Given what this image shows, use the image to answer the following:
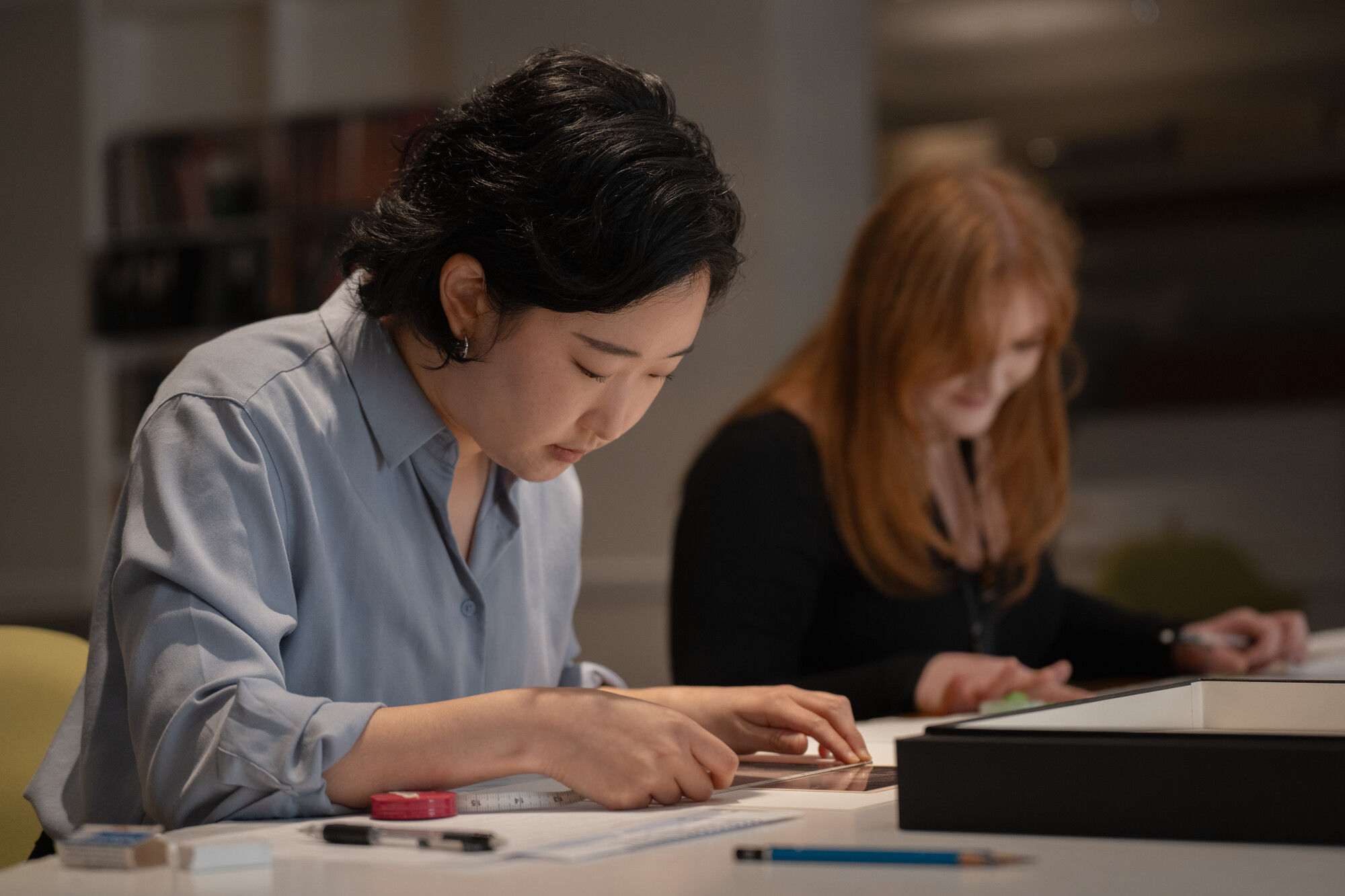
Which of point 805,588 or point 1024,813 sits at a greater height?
point 1024,813

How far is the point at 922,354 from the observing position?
1.84 meters

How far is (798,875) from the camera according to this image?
676 mm

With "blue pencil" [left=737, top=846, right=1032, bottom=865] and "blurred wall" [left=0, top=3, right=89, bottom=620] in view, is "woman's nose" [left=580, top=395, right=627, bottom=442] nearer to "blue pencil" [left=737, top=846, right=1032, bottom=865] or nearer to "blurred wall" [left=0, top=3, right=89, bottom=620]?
"blue pencil" [left=737, top=846, right=1032, bottom=865]

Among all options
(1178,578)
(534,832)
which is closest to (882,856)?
(534,832)

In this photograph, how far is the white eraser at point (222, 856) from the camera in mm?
721

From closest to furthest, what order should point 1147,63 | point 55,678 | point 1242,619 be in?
1. point 55,678
2. point 1242,619
3. point 1147,63

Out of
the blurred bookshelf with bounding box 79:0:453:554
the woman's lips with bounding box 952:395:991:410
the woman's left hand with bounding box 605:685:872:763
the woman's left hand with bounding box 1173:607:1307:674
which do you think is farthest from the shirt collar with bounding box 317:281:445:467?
the blurred bookshelf with bounding box 79:0:453:554

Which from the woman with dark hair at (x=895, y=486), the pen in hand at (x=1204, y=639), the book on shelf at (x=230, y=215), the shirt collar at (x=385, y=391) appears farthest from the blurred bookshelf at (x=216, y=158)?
the shirt collar at (x=385, y=391)

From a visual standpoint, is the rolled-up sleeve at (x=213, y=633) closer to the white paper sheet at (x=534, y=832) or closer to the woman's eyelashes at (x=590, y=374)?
the white paper sheet at (x=534, y=832)

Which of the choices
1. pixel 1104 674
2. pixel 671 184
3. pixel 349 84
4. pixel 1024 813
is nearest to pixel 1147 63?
pixel 349 84

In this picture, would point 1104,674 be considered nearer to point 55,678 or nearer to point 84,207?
point 55,678

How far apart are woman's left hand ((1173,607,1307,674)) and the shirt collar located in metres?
1.22

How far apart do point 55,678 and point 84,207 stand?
3.57 metres

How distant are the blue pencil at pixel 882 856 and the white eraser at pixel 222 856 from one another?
0.25 metres
